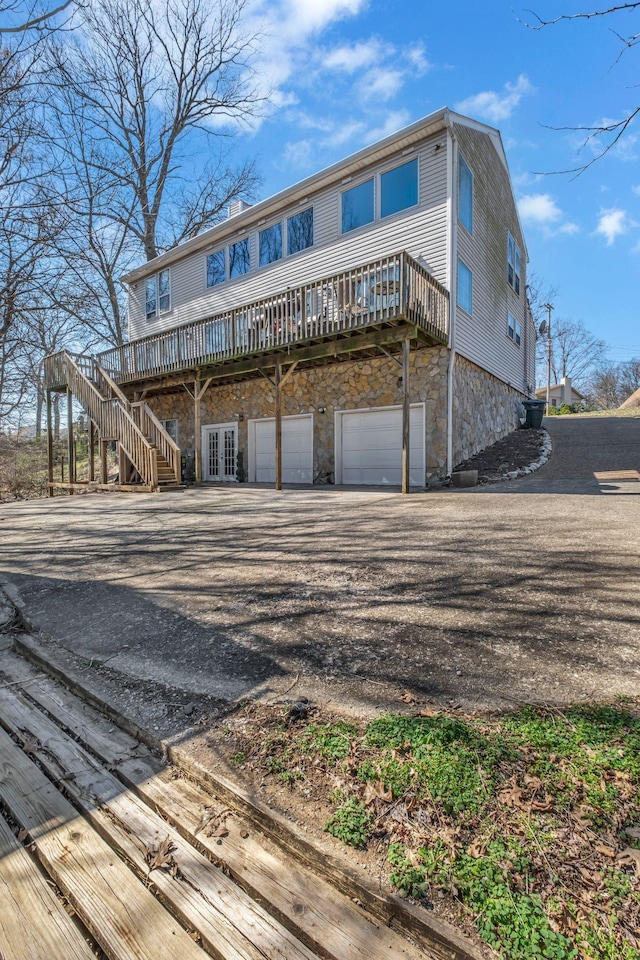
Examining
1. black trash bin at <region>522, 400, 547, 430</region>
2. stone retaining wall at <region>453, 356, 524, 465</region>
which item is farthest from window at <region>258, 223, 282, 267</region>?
black trash bin at <region>522, 400, 547, 430</region>

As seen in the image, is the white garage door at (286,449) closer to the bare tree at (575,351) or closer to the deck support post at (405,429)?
the deck support post at (405,429)

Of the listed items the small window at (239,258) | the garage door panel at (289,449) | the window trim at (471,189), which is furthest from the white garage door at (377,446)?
→ the small window at (239,258)

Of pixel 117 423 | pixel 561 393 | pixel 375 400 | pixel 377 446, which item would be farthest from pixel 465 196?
pixel 561 393

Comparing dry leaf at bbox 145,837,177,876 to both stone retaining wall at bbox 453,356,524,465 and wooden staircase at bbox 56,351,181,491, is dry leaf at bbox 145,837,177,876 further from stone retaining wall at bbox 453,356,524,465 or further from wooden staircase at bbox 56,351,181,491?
wooden staircase at bbox 56,351,181,491

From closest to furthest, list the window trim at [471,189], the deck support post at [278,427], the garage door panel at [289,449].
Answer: the window trim at [471,189] < the deck support post at [278,427] < the garage door panel at [289,449]

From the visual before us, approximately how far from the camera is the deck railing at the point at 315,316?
26.9ft

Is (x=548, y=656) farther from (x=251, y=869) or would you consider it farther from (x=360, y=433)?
→ (x=360, y=433)

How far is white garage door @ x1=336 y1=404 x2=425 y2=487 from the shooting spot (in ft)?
32.3

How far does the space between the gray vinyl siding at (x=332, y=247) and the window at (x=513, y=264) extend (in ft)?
19.7

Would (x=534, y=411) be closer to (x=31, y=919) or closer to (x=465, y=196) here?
(x=465, y=196)

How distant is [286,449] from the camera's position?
12.4 meters

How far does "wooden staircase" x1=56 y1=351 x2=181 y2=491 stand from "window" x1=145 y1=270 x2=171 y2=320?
3845 mm

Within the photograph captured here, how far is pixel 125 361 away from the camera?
14023 millimetres

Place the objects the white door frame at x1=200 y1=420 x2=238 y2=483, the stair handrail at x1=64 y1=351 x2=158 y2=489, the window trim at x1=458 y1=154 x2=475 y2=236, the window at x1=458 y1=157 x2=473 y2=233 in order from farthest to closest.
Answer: the white door frame at x1=200 y1=420 x2=238 y2=483 → the stair handrail at x1=64 y1=351 x2=158 y2=489 → the window at x1=458 y1=157 x2=473 y2=233 → the window trim at x1=458 y1=154 x2=475 y2=236
